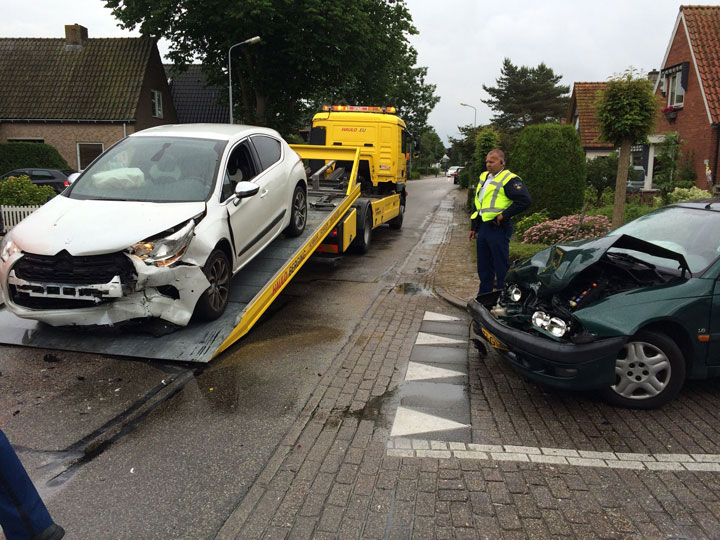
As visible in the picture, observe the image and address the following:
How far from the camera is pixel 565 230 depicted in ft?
34.1

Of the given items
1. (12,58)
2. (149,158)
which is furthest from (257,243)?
(12,58)

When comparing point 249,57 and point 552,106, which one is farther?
point 552,106

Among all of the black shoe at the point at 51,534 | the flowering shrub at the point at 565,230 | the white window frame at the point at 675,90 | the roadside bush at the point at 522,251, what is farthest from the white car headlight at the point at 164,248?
the white window frame at the point at 675,90

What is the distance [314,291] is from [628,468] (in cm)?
517

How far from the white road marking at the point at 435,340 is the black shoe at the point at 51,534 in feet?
13.0

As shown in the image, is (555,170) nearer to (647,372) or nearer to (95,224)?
(647,372)

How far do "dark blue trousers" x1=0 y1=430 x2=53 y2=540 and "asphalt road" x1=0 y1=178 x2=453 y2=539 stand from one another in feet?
1.45

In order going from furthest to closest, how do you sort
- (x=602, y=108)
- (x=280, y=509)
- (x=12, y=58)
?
1. (x=12, y=58)
2. (x=602, y=108)
3. (x=280, y=509)

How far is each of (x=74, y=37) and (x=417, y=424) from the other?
116 feet

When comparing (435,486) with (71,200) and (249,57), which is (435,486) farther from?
(249,57)

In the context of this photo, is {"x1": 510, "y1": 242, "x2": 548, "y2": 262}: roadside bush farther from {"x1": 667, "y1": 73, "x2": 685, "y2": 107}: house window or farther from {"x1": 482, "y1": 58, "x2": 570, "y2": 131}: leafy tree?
{"x1": 482, "y1": 58, "x2": 570, "y2": 131}: leafy tree

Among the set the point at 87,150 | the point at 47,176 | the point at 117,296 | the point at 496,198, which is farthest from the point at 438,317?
the point at 87,150

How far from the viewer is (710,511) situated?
3.11m

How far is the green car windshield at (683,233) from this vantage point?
4.61 m
